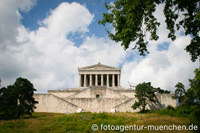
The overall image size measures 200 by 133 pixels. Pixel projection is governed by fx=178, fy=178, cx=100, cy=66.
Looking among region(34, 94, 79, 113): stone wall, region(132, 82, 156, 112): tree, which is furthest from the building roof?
region(132, 82, 156, 112): tree

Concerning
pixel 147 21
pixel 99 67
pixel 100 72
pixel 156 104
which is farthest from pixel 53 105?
pixel 99 67

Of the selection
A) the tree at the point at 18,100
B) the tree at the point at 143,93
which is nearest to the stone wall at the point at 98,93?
the tree at the point at 143,93

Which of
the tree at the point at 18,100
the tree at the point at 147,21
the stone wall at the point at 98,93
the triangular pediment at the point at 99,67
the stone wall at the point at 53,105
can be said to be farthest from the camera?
the triangular pediment at the point at 99,67

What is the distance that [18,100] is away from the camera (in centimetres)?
2217

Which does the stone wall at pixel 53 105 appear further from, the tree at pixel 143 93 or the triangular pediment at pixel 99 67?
the triangular pediment at pixel 99 67

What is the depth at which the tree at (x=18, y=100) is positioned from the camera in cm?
2119

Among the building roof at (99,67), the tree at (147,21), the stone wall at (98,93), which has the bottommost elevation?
the stone wall at (98,93)

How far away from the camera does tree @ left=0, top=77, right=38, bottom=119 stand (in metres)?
21.2

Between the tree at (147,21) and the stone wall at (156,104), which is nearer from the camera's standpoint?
the tree at (147,21)

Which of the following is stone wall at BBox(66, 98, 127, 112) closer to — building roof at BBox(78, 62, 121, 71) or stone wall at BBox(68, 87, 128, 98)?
stone wall at BBox(68, 87, 128, 98)

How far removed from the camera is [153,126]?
44.8 ft

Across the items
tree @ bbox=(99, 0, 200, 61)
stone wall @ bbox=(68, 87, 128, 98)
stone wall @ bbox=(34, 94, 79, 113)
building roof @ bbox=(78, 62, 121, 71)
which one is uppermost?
building roof @ bbox=(78, 62, 121, 71)

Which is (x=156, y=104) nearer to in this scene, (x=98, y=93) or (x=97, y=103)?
(x=97, y=103)

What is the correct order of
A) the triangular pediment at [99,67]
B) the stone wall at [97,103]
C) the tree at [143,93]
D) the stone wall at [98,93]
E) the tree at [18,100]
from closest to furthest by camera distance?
the tree at [18,100] < the tree at [143,93] < the stone wall at [97,103] < the stone wall at [98,93] < the triangular pediment at [99,67]
